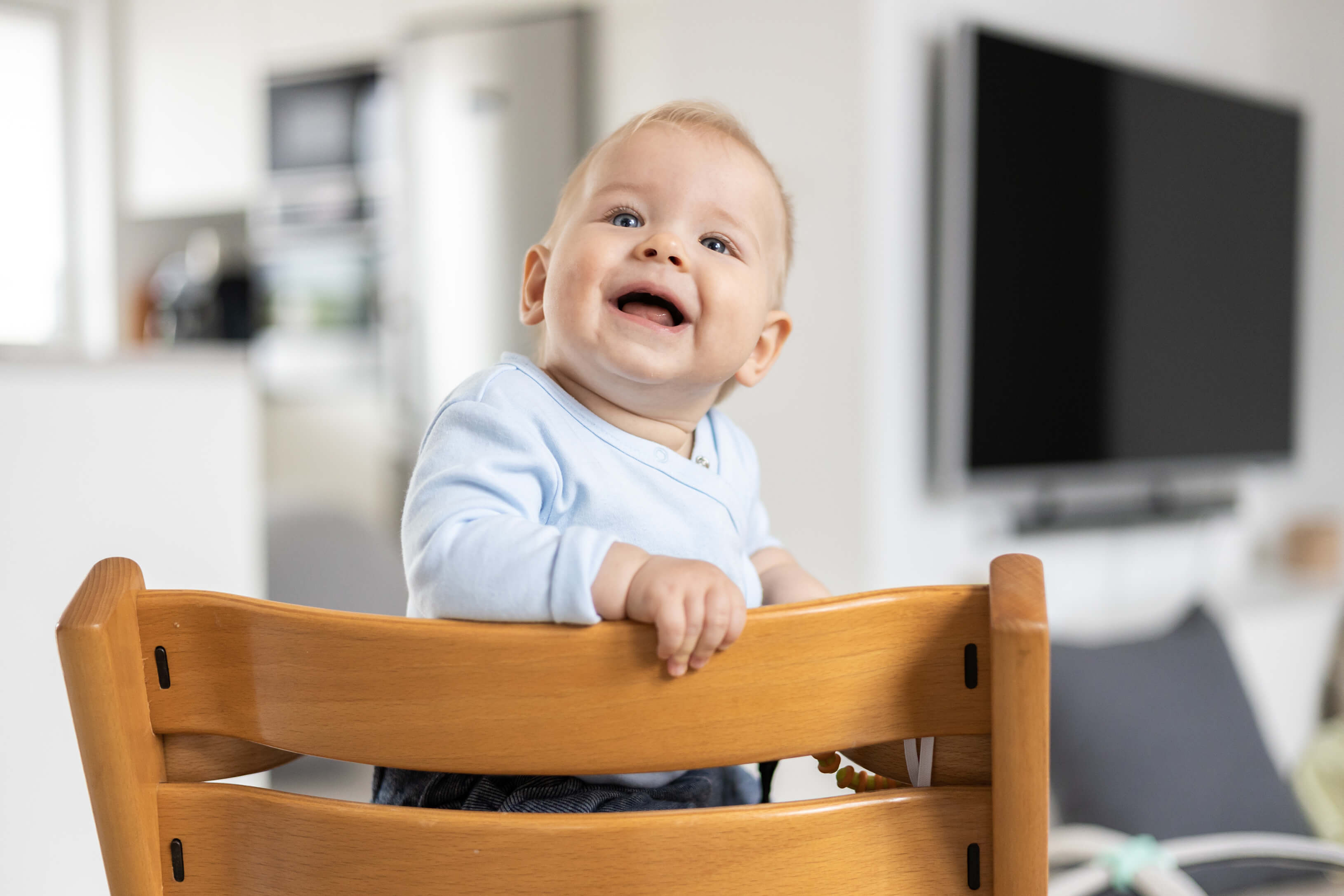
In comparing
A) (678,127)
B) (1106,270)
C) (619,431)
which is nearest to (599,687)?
(619,431)

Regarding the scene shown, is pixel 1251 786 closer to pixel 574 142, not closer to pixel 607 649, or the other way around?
pixel 607 649

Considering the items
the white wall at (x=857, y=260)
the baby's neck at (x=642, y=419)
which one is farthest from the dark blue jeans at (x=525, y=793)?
the white wall at (x=857, y=260)

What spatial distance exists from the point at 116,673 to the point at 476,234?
2.93 meters

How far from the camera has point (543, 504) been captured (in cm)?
62

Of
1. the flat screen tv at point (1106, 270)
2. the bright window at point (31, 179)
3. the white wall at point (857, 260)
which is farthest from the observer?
the bright window at point (31, 179)

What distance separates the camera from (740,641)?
44 cm

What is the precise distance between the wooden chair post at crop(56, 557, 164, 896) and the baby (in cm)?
13

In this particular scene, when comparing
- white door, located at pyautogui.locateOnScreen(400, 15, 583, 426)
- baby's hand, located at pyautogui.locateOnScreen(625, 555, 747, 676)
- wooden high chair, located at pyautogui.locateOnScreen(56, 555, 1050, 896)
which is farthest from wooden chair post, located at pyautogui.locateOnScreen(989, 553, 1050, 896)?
white door, located at pyautogui.locateOnScreen(400, 15, 583, 426)

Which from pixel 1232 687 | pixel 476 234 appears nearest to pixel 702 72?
pixel 476 234

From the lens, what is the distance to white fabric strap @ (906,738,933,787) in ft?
1.56

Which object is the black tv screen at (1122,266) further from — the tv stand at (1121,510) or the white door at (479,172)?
the white door at (479,172)

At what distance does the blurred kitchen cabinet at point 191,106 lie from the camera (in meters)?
3.98

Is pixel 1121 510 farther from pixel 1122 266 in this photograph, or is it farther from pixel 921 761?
pixel 921 761

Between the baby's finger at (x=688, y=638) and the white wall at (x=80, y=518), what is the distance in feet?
2.79
